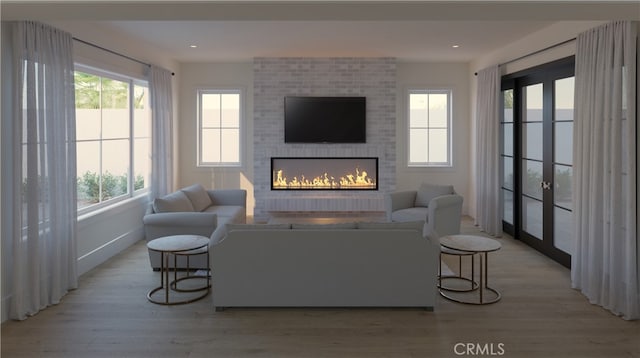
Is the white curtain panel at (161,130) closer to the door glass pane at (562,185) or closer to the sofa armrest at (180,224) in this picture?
the sofa armrest at (180,224)

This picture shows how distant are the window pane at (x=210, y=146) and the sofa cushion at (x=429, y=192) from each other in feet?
12.6

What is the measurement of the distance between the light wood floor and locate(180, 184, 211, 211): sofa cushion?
7.24 ft

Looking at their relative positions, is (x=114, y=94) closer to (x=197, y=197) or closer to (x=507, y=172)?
(x=197, y=197)

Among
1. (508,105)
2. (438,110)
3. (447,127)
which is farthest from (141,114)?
(508,105)

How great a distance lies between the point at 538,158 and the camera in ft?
21.6

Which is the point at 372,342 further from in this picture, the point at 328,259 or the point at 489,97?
the point at 489,97

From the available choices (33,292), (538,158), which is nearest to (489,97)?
(538,158)

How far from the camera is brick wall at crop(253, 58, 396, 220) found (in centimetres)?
876

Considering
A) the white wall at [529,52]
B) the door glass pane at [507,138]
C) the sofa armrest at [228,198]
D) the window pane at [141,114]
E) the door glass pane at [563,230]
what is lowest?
the door glass pane at [563,230]

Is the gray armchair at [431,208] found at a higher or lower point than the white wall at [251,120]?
lower

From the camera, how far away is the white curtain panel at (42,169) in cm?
427

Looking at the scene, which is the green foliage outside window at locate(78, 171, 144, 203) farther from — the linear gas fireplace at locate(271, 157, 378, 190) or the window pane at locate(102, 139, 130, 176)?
the linear gas fireplace at locate(271, 157, 378, 190)

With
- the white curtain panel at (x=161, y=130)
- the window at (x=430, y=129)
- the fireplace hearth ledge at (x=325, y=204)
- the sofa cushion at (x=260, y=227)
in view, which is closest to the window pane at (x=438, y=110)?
the window at (x=430, y=129)

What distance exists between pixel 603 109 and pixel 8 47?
5194mm
